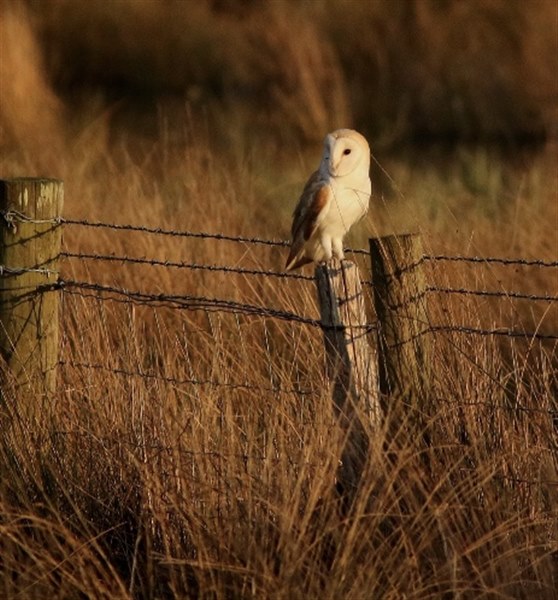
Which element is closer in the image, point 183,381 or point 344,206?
point 183,381

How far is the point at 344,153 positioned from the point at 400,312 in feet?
3.75

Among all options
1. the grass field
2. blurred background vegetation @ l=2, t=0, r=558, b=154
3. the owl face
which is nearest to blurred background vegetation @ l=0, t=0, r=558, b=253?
blurred background vegetation @ l=2, t=0, r=558, b=154

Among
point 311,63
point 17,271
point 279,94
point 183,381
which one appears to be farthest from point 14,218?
point 311,63

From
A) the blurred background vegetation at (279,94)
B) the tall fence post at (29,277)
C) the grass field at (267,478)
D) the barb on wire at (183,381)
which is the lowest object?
the grass field at (267,478)

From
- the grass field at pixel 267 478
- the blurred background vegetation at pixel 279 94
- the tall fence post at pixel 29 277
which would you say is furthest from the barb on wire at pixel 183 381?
the blurred background vegetation at pixel 279 94

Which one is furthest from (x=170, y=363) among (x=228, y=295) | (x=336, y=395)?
(x=228, y=295)

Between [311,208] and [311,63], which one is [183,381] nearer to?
[311,208]

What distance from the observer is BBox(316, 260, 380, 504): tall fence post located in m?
3.58

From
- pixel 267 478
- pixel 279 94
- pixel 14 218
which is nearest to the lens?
pixel 267 478

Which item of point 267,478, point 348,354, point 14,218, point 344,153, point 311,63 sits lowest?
point 267,478

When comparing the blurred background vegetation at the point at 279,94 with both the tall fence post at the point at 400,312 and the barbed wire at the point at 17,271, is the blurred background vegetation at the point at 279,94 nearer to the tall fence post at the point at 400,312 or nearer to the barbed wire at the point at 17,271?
the barbed wire at the point at 17,271

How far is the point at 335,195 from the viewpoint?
4.76m

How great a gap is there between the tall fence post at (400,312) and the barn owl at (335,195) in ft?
3.12

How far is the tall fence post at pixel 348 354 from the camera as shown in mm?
3576
